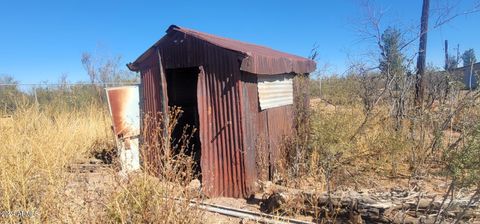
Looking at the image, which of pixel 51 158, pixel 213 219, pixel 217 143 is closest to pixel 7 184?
pixel 51 158

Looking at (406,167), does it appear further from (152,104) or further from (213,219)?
(152,104)

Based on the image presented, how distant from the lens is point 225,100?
5441mm

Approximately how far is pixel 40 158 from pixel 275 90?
4.11 m

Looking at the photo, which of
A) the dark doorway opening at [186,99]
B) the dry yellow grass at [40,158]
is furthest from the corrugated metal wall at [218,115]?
the dry yellow grass at [40,158]

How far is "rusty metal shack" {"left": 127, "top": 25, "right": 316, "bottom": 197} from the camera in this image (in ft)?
17.6

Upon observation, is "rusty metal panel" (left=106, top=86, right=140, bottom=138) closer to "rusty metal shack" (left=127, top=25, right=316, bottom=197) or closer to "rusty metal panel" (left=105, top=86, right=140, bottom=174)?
"rusty metal panel" (left=105, top=86, right=140, bottom=174)

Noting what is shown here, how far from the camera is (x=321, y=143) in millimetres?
6090

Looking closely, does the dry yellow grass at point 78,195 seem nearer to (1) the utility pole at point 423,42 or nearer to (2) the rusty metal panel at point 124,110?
(2) the rusty metal panel at point 124,110

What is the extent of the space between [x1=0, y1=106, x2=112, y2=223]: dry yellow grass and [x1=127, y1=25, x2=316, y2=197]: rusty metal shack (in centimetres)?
200

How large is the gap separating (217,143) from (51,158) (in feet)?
8.52

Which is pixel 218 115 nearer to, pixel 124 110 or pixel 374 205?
pixel 124 110

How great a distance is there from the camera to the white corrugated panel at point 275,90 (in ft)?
19.6

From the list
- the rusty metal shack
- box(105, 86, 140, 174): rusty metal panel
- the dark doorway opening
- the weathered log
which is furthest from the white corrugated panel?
box(105, 86, 140, 174): rusty metal panel

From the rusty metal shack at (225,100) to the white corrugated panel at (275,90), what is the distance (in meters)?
0.02
